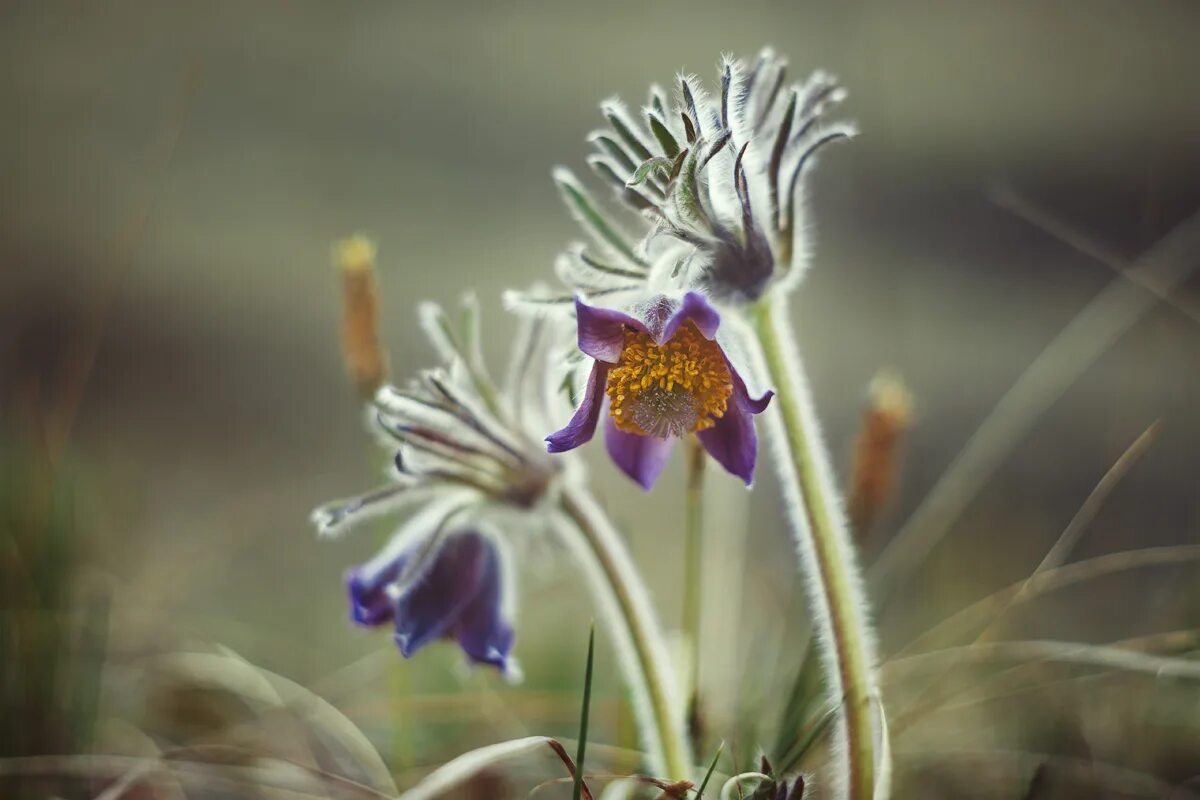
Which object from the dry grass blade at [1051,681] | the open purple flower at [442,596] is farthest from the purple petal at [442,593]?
the dry grass blade at [1051,681]

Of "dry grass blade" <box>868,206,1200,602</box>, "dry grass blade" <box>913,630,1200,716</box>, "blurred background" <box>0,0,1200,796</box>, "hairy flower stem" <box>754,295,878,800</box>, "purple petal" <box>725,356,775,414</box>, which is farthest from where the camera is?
"blurred background" <box>0,0,1200,796</box>

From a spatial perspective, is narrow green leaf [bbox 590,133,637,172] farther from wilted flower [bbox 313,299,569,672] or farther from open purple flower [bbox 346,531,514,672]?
open purple flower [bbox 346,531,514,672]

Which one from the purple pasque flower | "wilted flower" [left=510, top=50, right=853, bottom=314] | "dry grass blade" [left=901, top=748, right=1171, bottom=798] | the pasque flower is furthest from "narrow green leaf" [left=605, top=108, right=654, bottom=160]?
"dry grass blade" [left=901, top=748, right=1171, bottom=798]

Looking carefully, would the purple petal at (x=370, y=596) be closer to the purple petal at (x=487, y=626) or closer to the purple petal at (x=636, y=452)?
the purple petal at (x=487, y=626)

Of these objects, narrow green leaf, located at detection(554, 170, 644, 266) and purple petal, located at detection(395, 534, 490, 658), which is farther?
purple petal, located at detection(395, 534, 490, 658)

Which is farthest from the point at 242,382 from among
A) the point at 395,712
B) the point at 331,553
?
the point at 395,712

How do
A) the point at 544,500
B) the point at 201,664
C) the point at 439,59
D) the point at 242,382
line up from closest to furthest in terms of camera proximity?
the point at 544,500, the point at 201,664, the point at 242,382, the point at 439,59

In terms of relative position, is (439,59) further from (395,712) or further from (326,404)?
(395,712)
